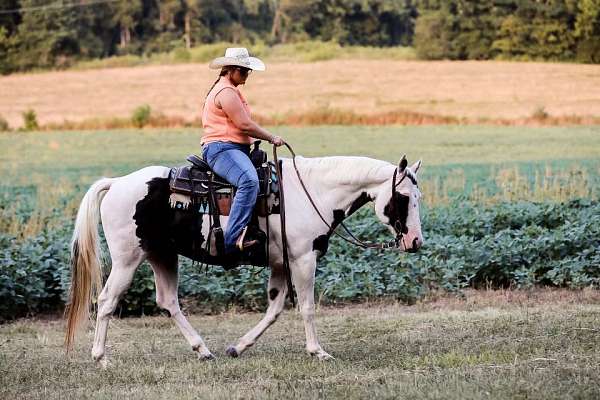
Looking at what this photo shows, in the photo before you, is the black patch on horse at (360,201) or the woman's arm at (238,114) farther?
the black patch on horse at (360,201)

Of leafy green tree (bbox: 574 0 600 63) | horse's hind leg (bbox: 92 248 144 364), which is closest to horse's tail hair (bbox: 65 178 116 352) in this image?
horse's hind leg (bbox: 92 248 144 364)

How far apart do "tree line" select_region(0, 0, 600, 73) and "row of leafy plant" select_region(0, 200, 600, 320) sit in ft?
64.5

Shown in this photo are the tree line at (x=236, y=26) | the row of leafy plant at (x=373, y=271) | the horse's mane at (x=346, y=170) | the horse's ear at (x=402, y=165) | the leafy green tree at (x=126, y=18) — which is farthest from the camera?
the leafy green tree at (x=126, y=18)

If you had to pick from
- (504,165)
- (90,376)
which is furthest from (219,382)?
(504,165)

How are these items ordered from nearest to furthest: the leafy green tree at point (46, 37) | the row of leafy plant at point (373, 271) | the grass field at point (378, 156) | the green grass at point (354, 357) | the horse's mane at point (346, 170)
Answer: the green grass at point (354, 357) < the horse's mane at point (346, 170) < the row of leafy plant at point (373, 271) < the grass field at point (378, 156) < the leafy green tree at point (46, 37)

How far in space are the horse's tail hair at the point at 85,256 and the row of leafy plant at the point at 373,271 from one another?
284cm

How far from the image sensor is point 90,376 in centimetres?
768

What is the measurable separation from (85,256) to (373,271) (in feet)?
14.3

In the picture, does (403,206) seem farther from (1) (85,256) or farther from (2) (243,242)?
(1) (85,256)

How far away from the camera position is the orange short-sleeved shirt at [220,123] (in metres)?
8.29

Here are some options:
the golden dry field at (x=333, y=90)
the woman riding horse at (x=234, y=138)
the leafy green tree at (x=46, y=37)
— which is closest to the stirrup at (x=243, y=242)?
the woman riding horse at (x=234, y=138)

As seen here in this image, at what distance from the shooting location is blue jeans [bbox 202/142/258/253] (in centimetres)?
809

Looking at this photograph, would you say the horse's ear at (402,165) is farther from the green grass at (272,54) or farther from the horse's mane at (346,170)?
the green grass at (272,54)

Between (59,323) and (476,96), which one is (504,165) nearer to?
(476,96)
